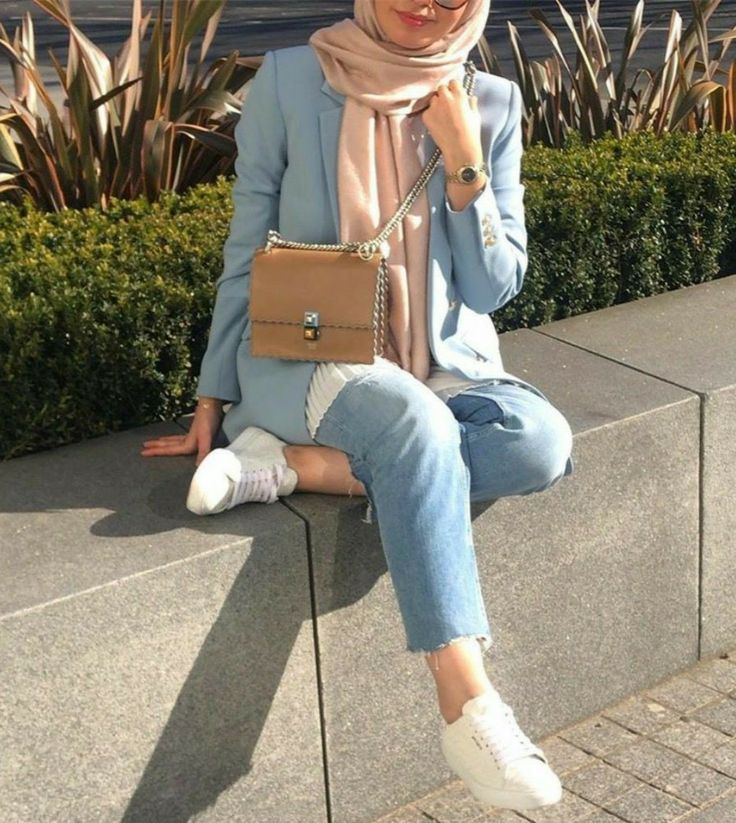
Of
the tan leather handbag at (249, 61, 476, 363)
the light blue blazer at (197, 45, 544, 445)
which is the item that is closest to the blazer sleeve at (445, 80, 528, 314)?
the light blue blazer at (197, 45, 544, 445)

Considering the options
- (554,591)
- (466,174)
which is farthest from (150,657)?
(466,174)

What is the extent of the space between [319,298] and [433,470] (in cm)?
47

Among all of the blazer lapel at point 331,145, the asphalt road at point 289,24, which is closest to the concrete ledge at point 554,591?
the blazer lapel at point 331,145

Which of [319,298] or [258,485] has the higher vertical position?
[319,298]

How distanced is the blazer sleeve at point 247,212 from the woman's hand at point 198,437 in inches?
1.4

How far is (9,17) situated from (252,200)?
2056 cm

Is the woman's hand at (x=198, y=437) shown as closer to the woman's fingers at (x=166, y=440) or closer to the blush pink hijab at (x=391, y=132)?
the woman's fingers at (x=166, y=440)

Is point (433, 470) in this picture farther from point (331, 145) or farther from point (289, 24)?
point (289, 24)

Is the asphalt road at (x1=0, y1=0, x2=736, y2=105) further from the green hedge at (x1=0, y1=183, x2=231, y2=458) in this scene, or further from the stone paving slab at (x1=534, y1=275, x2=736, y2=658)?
the green hedge at (x1=0, y1=183, x2=231, y2=458)

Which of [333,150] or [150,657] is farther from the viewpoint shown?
[333,150]

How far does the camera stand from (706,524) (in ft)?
12.1

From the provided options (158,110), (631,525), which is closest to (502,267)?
(631,525)

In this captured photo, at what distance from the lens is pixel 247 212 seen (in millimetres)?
3168

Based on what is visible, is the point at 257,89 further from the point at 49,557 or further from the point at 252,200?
the point at 49,557
